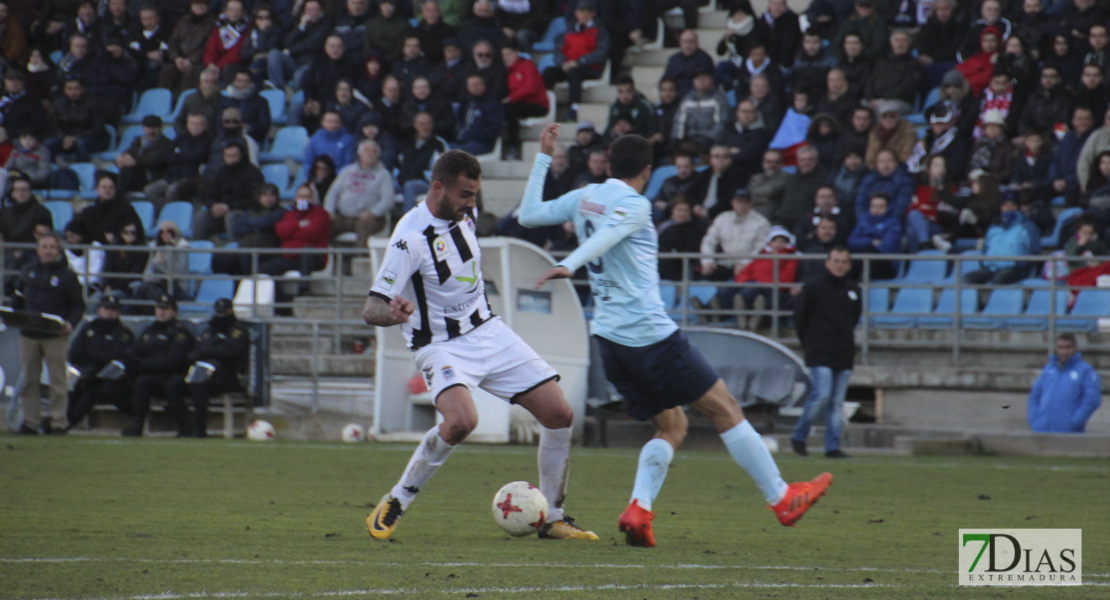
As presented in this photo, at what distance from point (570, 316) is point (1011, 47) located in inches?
247

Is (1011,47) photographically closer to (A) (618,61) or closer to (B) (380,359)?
(A) (618,61)

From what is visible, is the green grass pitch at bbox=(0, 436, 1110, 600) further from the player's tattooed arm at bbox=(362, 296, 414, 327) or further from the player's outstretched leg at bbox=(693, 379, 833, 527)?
the player's tattooed arm at bbox=(362, 296, 414, 327)

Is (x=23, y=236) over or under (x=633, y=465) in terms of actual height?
over

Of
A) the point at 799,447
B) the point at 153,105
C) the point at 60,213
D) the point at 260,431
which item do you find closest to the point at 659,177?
the point at 799,447

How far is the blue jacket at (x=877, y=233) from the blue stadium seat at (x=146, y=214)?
9890 mm

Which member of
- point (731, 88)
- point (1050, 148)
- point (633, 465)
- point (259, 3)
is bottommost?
point (633, 465)

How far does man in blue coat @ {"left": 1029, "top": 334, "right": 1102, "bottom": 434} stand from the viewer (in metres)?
13.3

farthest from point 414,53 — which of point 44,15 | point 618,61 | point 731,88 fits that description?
point 44,15

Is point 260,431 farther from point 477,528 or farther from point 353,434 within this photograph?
point 477,528

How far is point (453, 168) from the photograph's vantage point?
681 cm

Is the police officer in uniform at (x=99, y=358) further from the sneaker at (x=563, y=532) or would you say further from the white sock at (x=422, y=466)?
the sneaker at (x=563, y=532)

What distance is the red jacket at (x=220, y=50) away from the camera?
2171cm

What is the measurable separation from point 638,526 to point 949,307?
369 inches

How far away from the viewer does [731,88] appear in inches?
740
